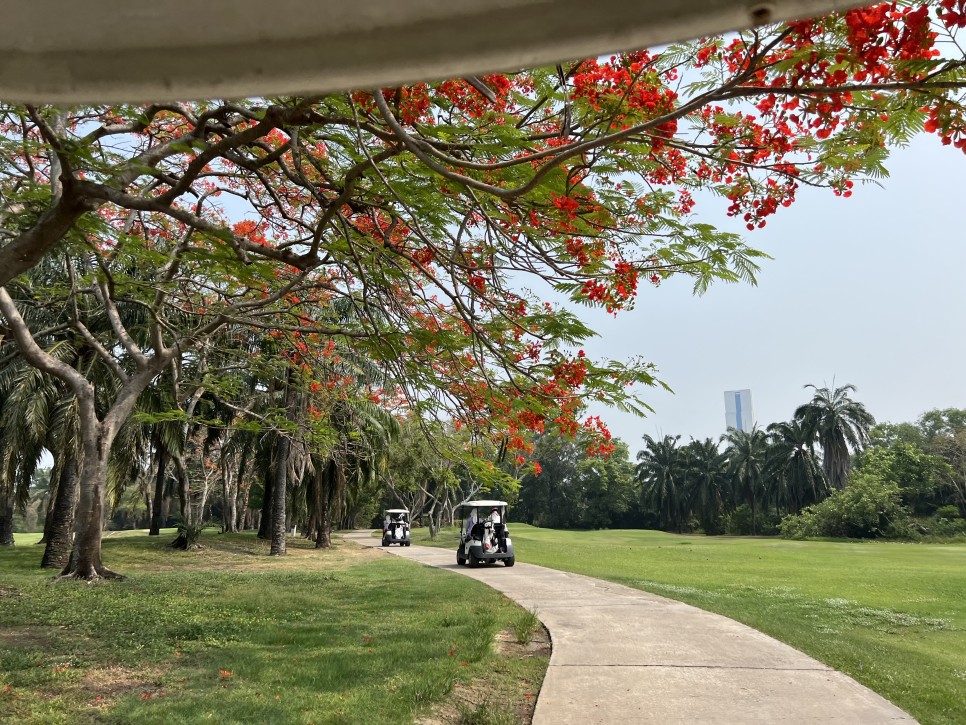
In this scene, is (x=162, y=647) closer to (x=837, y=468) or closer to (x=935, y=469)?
(x=935, y=469)

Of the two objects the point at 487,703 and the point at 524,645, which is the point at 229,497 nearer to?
the point at 524,645

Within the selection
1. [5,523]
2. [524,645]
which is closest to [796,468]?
[5,523]

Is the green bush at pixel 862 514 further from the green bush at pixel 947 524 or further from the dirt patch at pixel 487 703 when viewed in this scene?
the dirt patch at pixel 487 703

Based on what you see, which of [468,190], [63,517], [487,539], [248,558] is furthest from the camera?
[248,558]

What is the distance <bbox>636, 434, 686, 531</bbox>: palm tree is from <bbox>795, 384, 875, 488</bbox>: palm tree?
1353cm

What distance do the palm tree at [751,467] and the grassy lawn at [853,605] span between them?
32.1 metres

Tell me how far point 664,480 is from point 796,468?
1340cm

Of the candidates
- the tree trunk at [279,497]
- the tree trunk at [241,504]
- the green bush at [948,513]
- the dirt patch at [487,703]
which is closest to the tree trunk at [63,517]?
the tree trunk at [279,497]

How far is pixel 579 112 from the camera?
4461 mm

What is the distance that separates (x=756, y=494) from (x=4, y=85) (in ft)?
196

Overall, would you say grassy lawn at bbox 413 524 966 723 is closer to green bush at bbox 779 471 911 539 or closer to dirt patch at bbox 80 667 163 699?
dirt patch at bbox 80 667 163 699

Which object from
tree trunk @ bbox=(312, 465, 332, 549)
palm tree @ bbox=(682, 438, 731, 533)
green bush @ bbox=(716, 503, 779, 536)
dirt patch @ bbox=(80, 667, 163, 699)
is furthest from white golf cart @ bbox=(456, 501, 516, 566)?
palm tree @ bbox=(682, 438, 731, 533)

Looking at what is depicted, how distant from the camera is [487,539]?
18.3m

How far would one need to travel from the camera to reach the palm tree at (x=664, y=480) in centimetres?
6210
